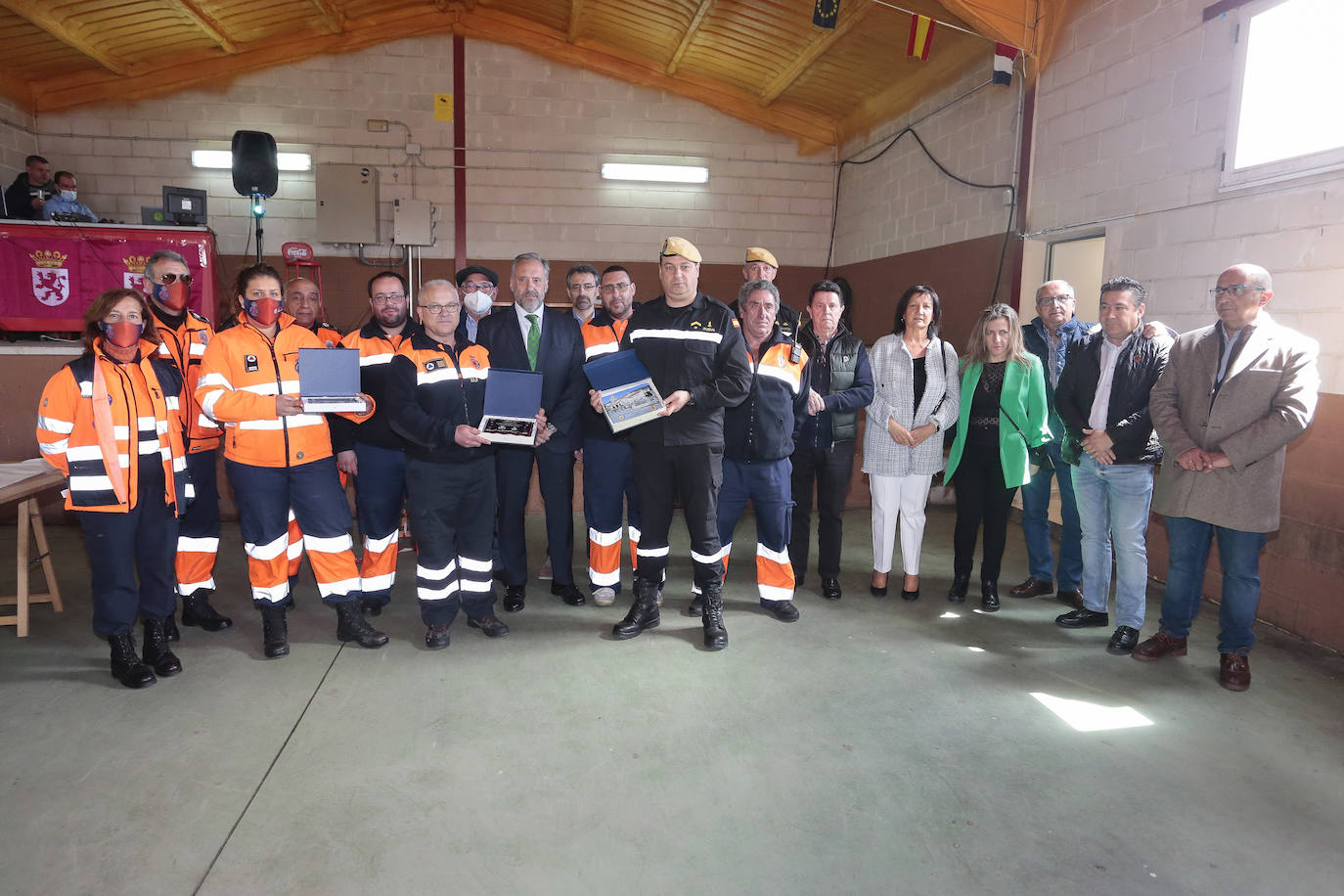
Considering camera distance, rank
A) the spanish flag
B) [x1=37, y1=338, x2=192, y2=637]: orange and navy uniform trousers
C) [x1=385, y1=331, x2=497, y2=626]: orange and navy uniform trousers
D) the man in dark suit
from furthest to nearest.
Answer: the spanish flag < the man in dark suit < [x1=385, y1=331, x2=497, y2=626]: orange and navy uniform trousers < [x1=37, y1=338, x2=192, y2=637]: orange and navy uniform trousers

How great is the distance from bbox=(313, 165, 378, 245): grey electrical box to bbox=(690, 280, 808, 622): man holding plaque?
6282mm

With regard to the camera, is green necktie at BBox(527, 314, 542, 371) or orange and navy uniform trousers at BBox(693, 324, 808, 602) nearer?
orange and navy uniform trousers at BBox(693, 324, 808, 602)

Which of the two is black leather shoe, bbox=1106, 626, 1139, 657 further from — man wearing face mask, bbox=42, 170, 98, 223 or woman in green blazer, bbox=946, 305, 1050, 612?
man wearing face mask, bbox=42, 170, 98, 223

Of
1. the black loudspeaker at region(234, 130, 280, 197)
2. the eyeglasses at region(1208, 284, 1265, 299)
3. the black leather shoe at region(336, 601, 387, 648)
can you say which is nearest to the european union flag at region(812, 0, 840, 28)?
the eyeglasses at region(1208, 284, 1265, 299)

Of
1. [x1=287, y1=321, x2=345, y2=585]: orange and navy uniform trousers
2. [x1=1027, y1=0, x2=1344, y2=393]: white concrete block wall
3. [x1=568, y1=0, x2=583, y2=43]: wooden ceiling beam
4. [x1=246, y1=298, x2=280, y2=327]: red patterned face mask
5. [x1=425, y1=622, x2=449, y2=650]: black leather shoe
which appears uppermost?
[x1=568, y1=0, x2=583, y2=43]: wooden ceiling beam

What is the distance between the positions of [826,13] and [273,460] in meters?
5.16

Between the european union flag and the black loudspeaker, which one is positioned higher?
the european union flag

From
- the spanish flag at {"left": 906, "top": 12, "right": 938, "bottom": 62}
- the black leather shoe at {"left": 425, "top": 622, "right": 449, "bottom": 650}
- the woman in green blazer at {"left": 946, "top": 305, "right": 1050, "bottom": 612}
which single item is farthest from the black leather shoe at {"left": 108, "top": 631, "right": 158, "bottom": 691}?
the spanish flag at {"left": 906, "top": 12, "right": 938, "bottom": 62}

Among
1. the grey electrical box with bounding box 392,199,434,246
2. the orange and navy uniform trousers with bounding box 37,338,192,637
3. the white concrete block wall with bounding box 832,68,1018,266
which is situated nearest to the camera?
the orange and navy uniform trousers with bounding box 37,338,192,637

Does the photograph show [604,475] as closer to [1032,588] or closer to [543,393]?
[543,393]

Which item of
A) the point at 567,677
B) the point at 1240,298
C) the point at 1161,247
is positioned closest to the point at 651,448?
the point at 567,677

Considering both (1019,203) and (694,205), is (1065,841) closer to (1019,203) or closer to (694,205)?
(1019,203)

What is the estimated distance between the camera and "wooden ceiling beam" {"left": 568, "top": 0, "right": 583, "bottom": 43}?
7672 millimetres

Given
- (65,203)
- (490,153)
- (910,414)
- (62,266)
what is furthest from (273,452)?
(490,153)
